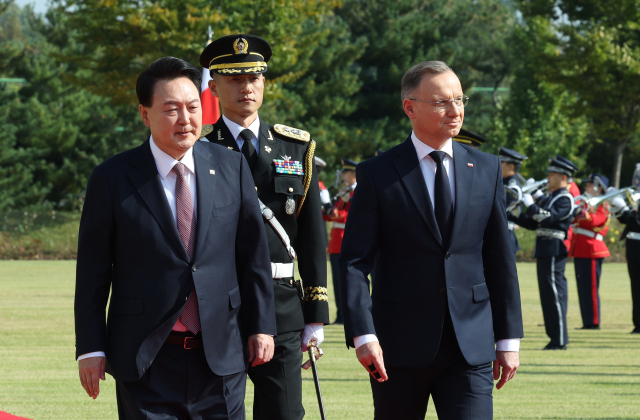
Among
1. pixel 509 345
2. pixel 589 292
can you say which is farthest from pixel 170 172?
pixel 589 292

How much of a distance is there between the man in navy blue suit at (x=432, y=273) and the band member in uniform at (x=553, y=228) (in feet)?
24.6

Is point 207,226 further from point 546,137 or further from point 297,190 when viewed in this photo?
point 546,137

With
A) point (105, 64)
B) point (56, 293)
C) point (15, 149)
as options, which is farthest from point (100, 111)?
point (56, 293)

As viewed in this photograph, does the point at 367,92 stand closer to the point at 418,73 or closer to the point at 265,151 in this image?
→ the point at 265,151

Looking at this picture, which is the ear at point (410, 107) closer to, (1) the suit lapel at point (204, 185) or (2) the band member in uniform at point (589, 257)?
(1) the suit lapel at point (204, 185)

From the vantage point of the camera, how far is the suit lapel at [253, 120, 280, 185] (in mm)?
4828

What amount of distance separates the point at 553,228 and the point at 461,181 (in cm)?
795

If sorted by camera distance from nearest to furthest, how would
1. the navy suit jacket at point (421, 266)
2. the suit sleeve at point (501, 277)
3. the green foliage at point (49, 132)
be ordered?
1. the navy suit jacket at point (421, 266)
2. the suit sleeve at point (501, 277)
3. the green foliage at point (49, 132)

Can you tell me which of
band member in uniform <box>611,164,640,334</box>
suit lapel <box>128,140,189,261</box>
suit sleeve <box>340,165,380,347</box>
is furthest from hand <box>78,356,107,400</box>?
band member in uniform <box>611,164,640,334</box>

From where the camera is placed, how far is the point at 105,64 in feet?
97.0

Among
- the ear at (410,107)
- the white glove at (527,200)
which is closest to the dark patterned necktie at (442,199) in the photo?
the ear at (410,107)

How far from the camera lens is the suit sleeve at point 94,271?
3639 millimetres

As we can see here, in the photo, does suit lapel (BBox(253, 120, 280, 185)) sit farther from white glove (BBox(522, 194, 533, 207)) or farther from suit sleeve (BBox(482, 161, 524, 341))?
white glove (BBox(522, 194, 533, 207))

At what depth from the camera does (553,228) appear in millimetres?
11719
